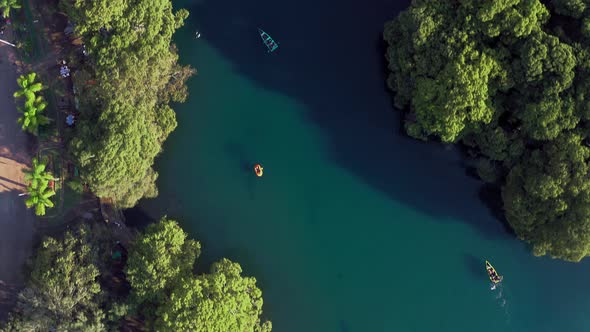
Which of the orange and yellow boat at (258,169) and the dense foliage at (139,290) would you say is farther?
the orange and yellow boat at (258,169)

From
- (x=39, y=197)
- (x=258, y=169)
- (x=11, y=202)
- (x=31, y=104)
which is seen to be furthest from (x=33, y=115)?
(x=258, y=169)

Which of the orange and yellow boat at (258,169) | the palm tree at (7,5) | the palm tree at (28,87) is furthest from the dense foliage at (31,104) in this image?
the orange and yellow boat at (258,169)

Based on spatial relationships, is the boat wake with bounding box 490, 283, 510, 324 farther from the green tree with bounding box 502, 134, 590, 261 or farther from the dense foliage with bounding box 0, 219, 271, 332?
the dense foliage with bounding box 0, 219, 271, 332

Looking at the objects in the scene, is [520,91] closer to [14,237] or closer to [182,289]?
[182,289]

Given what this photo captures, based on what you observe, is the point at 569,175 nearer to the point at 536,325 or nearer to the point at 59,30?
the point at 536,325

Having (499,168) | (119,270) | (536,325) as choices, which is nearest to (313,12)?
(499,168)

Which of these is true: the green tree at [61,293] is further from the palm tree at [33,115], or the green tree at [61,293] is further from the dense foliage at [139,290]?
the palm tree at [33,115]
